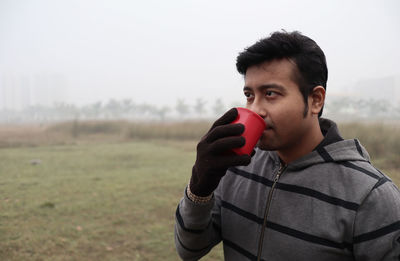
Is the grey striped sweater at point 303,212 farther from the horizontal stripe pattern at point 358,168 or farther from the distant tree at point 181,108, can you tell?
the distant tree at point 181,108

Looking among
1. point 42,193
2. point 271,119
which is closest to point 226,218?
point 271,119

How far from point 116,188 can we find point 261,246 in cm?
499

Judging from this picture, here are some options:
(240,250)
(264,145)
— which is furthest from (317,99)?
(240,250)

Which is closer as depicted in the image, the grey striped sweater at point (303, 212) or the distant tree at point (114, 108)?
the grey striped sweater at point (303, 212)

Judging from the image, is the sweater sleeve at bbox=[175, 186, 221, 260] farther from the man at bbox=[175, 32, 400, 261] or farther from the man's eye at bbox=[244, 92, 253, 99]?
the man's eye at bbox=[244, 92, 253, 99]

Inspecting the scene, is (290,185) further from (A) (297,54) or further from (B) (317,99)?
(A) (297,54)

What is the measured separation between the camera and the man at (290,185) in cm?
104

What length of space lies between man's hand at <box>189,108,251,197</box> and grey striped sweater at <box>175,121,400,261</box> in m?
0.18

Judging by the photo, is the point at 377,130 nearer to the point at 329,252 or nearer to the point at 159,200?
the point at 159,200

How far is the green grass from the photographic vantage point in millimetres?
3119

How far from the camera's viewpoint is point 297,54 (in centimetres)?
121

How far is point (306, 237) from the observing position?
1131 millimetres

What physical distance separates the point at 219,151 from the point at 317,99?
→ 0.54 meters

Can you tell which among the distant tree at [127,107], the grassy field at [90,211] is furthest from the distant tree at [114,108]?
the grassy field at [90,211]
